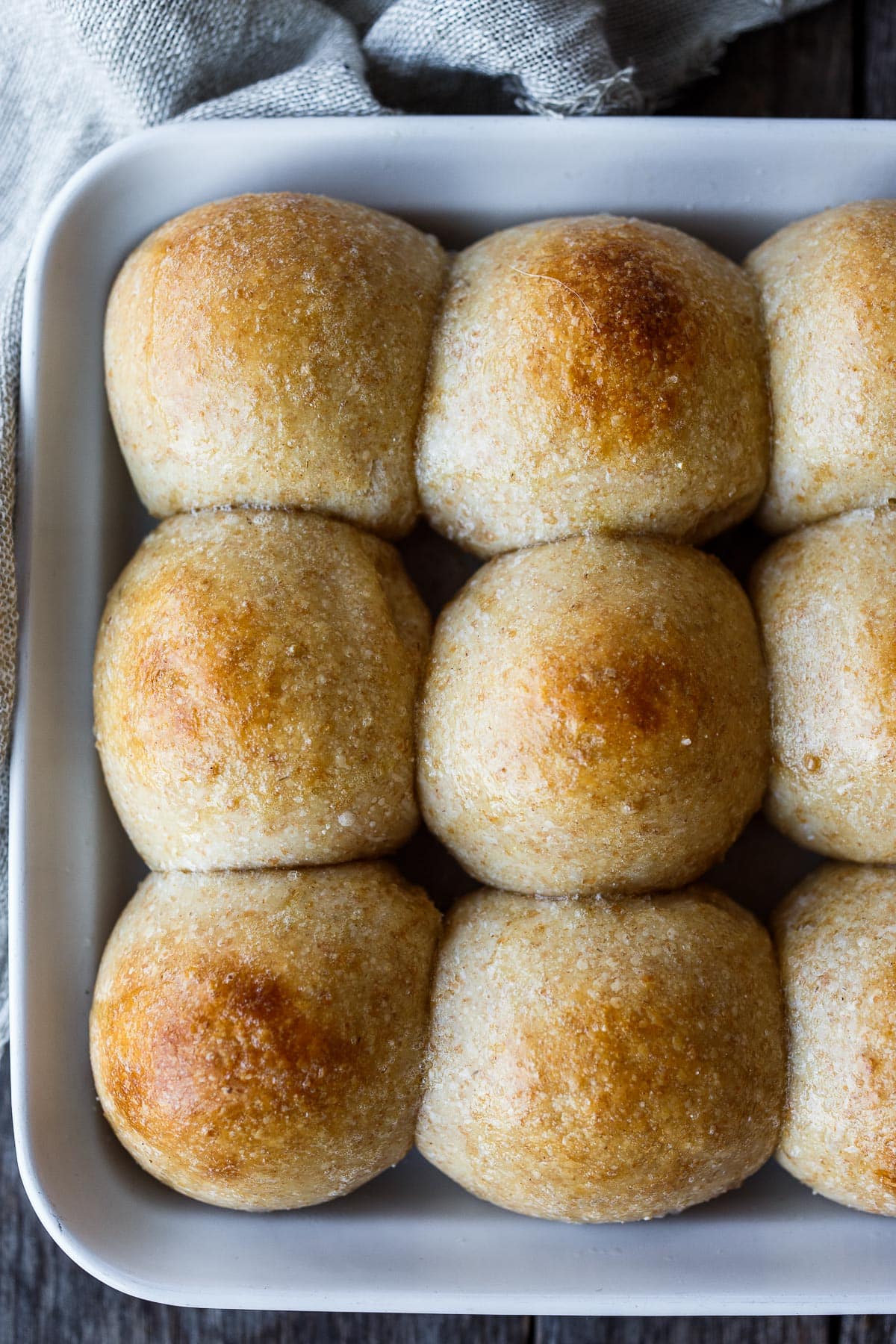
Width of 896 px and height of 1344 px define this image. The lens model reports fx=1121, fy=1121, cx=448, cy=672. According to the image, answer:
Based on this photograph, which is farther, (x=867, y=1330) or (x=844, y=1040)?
(x=867, y=1330)

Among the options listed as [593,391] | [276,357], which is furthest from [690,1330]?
[276,357]

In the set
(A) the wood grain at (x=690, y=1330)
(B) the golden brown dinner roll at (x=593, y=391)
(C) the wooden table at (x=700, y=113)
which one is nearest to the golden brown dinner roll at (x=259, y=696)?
(B) the golden brown dinner roll at (x=593, y=391)

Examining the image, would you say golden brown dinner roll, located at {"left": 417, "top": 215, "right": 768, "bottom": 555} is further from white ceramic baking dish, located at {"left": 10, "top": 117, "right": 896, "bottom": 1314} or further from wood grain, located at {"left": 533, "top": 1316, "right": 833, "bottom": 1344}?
wood grain, located at {"left": 533, "top": 1316, "right": 833, "bottom": 1344}

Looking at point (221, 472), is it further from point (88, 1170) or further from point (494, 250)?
point (88, 1170)

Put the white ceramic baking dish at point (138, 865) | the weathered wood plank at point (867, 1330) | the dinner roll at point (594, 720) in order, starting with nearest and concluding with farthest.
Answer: the dinner roll at point (594, 720), the white ceramic baking dish at point (138, 865), the weathered wood plank at point (867, 1330)

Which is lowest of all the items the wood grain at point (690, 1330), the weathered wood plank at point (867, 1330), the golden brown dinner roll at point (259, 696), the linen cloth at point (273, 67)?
the weathered wood plank at point (867, 1330)

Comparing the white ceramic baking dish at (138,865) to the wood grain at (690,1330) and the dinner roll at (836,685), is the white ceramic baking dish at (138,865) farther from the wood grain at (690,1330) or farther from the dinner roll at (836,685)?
the dinner roll at (836,685)

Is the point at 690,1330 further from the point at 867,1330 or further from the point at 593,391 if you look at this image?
the point at 593,391
